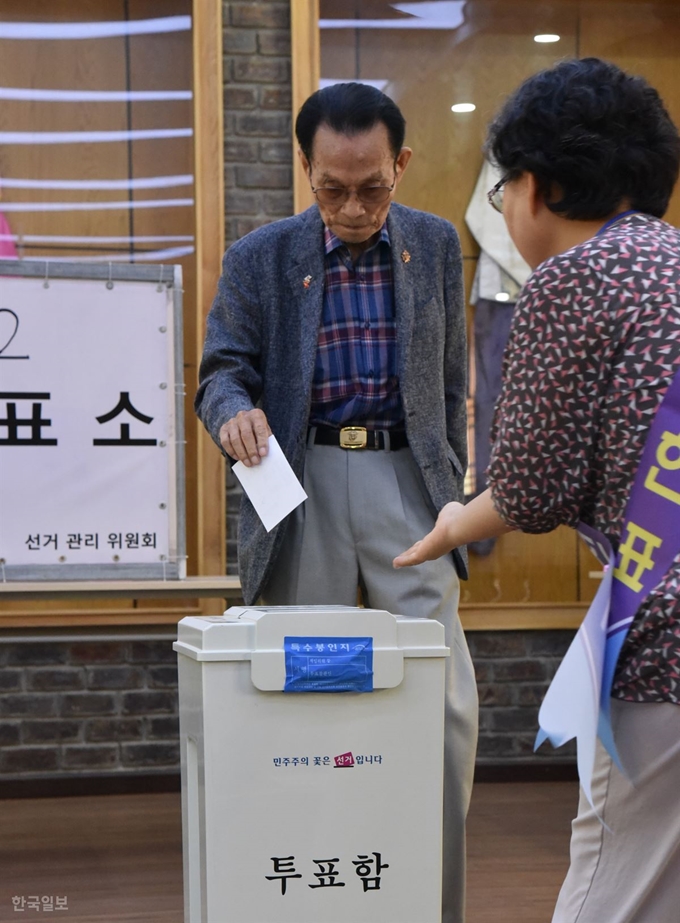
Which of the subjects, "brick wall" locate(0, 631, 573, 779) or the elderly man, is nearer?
the elderly man

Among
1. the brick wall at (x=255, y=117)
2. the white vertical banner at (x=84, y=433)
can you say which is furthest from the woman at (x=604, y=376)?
the brick wall at (x=255, y=117)

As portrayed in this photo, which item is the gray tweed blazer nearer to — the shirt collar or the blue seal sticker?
the shirt collar

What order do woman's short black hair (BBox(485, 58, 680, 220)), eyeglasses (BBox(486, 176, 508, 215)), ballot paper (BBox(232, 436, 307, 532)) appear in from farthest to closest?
1. ballot paper (BBox(232, 436, 307, 532))
2. eyeglasses (BBox(486, 176, 508, 215))
3. woman's short black hair (BBox(485, 58, 680, 220))

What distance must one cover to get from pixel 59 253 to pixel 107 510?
128 cm

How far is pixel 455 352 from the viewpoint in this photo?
7.78 ft

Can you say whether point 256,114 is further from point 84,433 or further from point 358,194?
point 358,194

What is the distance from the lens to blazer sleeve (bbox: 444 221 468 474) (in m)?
2.33

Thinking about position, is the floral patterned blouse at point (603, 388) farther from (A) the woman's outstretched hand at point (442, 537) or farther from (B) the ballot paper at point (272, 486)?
(B) the ballot paper at point (272, 486)

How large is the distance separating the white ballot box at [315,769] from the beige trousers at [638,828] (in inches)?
19.7

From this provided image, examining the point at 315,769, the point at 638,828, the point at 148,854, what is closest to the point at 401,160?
the point at 315,769

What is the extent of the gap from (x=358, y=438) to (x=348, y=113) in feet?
1.93

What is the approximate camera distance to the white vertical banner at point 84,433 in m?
2.99

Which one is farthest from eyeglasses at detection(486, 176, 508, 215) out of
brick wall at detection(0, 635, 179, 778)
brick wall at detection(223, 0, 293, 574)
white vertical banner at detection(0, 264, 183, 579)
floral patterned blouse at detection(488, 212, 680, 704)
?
brick wall at detection(0, 635, 179, 778)

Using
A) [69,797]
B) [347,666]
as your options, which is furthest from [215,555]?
[347,666]
